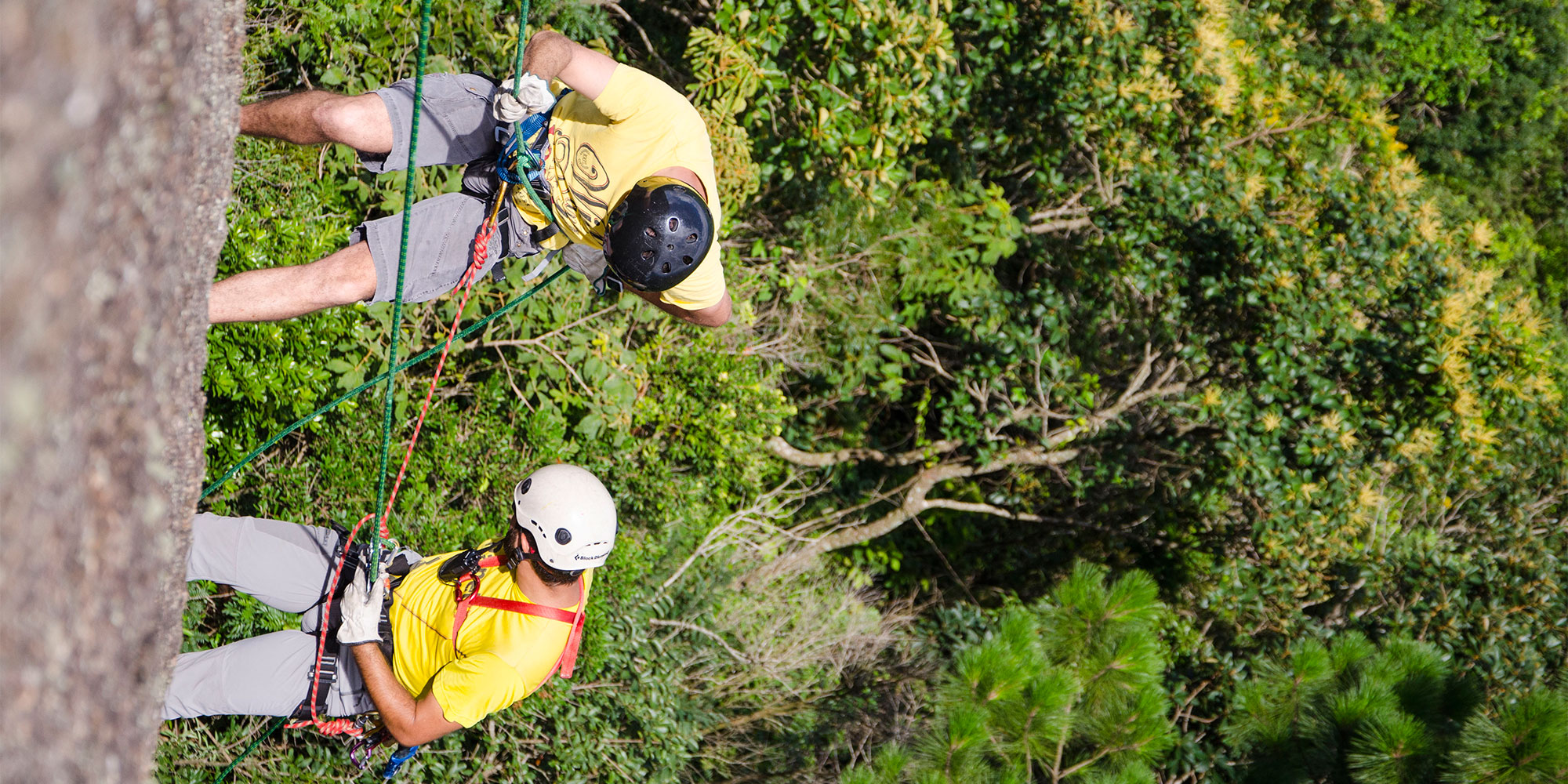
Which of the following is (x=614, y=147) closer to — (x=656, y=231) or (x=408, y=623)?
(x=656, y=231)

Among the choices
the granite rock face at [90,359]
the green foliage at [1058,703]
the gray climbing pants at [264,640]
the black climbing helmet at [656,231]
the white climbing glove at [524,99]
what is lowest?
the green foliage at [1058,703]

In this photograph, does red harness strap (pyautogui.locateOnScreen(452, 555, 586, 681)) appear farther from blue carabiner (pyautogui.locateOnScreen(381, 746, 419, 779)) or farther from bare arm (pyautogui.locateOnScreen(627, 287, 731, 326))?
bare arm (pyautogui.locateOnScreen(627, 287, 731, 326))

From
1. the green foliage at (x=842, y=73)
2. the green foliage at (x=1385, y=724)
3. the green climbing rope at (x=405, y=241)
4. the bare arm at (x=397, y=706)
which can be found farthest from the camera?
the green foliage at (x=842, y=73)

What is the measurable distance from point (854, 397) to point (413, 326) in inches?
199

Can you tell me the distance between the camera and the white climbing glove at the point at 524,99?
268 centimetres

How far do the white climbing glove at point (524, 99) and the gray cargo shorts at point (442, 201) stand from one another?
7.7 inches

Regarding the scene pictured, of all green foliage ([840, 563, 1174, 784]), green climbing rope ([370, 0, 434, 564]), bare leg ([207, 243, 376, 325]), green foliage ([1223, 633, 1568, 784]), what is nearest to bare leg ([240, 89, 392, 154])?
green climbing rope ([370, 0, 434, 564])

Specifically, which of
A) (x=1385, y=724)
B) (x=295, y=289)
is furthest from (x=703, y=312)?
(x=1385, y=724)

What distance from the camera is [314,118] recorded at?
8.66ft

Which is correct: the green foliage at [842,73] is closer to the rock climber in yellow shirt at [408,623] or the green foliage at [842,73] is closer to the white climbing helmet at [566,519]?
the white climbing helmet at [566,519]

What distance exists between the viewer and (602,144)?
2797 millimetres

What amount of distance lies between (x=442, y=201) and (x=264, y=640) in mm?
1328

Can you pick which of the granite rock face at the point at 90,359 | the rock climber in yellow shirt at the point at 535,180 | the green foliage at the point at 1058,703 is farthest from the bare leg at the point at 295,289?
the green foliage at the point at 1058,703

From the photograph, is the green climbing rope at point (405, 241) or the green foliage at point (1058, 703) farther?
the green foliage at point (1058, 703)
